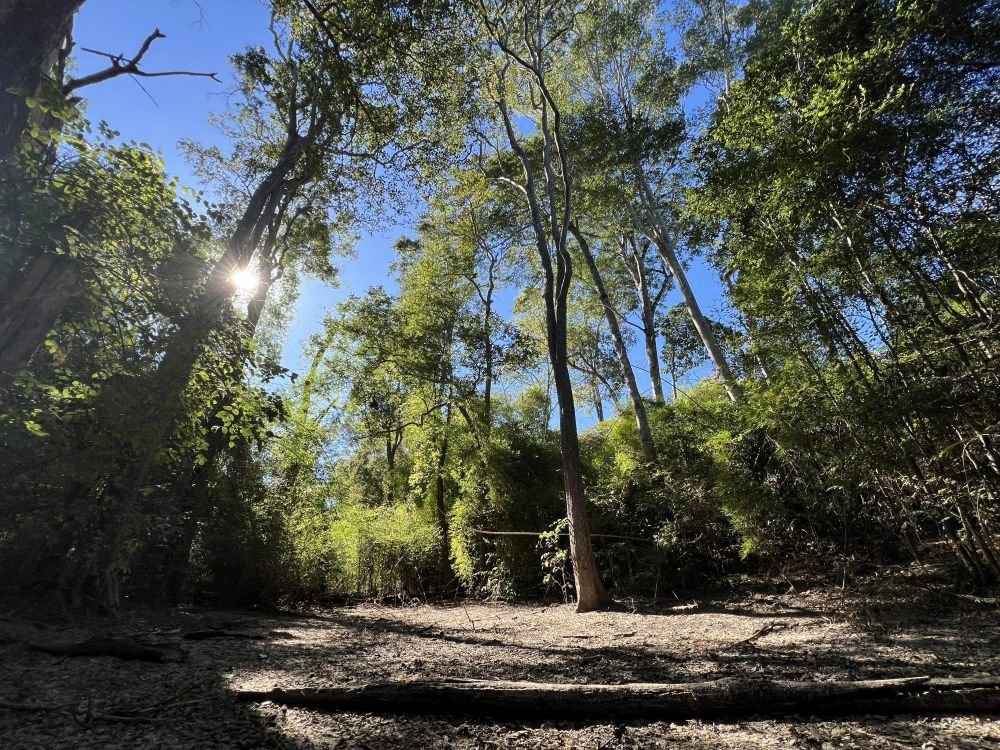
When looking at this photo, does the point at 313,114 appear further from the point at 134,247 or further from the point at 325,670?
the point at 325,670

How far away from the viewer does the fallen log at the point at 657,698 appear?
1900 millimetres

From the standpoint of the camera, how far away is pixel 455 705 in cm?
211

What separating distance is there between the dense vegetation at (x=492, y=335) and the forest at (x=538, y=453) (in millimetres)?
36

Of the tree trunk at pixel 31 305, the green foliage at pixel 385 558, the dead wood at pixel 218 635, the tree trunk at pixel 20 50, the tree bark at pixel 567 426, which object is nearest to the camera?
the tree trunk at pixel 20 50

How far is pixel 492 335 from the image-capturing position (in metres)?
9.79

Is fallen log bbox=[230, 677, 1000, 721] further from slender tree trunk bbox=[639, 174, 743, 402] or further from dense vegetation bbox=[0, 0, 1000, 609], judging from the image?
slender tree trunk bbox=[639, 174, 743, 402]

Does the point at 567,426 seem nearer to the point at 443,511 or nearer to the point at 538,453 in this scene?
the point at 538,453

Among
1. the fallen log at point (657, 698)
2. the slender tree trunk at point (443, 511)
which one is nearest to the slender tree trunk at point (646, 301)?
the slender tree trunk at point (443, 511)

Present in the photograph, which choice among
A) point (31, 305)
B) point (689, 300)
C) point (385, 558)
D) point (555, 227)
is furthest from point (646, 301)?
point (31, 305)

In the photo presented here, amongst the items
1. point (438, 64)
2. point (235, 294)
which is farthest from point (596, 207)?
point (235, 294)

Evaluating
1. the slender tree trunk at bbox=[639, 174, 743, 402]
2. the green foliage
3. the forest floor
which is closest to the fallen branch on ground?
the forest floor

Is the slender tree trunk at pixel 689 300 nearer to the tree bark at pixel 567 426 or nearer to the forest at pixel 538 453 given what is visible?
the forest at pixel 538 453

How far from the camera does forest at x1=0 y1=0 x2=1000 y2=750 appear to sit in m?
2.29

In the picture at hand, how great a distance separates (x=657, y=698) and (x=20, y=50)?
14.2ft
